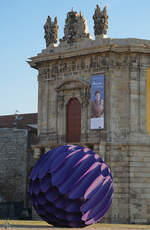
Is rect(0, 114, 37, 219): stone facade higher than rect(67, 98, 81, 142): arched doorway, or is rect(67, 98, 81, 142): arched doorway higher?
rect(67, 98, 81, 142): arched doorway

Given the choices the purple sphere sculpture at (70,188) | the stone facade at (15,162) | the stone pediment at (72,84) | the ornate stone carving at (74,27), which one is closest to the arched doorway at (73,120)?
the stone pediment at (72,84)

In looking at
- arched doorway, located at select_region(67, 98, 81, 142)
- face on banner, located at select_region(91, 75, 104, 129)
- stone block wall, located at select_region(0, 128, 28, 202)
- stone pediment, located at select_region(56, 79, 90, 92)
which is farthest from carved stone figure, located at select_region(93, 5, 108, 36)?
stone block wall, located at select_region(0, 128, 28, 202)

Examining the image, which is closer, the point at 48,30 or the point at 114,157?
the point at 114,157

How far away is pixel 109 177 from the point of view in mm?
26609

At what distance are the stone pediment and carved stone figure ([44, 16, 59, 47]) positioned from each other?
4.13 m

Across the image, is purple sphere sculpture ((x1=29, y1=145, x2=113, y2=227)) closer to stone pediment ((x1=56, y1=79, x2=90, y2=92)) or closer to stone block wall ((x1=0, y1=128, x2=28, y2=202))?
stone pediment ((x1=56, y1=79, x2=90, y2=92))

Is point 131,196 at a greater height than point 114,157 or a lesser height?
lesser

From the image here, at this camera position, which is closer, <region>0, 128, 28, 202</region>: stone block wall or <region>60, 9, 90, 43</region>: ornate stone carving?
<region>60, 9, 90, 43</region>: ornate stone carving

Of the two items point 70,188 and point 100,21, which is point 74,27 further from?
point 70,188

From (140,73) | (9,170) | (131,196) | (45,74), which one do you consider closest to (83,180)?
(131,196)

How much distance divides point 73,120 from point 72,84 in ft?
8.92

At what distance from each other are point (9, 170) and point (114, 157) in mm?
14036

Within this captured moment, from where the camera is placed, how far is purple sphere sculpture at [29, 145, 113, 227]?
24734 mm

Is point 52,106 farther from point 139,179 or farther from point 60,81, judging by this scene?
point 139,179
